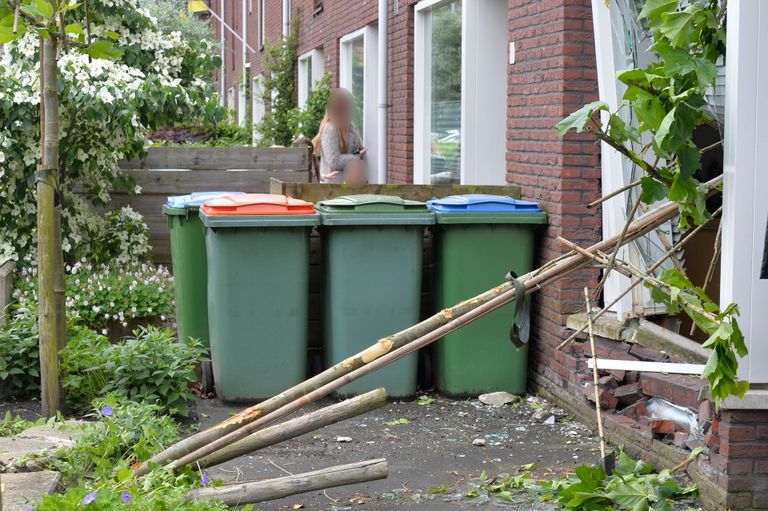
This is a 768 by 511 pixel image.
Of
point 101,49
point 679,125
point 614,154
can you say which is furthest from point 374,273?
point 679,125

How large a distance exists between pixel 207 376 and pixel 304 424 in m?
2.95

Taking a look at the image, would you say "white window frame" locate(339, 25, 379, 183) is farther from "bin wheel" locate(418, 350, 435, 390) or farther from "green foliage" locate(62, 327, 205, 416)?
"green foliage" locate(62, 327, 205, 416)

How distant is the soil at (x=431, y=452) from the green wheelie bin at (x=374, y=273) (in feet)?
1.41

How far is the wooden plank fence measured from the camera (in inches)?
443

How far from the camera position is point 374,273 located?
730 cm

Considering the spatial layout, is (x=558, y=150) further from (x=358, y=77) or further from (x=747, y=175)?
(x=358, y=77)

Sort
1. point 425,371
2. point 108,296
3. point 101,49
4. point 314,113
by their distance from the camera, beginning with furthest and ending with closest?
1. point 314,113
2. point 108,296
3. point 425,371
4. point 101,49

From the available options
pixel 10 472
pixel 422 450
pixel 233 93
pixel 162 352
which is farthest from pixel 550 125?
pixel 233 93

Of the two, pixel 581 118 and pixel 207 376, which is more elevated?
pixel 581 118

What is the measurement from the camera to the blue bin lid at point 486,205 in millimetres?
7332

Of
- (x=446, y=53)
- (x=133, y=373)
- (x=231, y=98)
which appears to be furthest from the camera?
(x=231, y=98)

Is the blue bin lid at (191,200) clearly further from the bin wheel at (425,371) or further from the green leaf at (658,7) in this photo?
the green leaf at (658,7)

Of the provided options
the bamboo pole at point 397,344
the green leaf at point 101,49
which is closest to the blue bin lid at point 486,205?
the green leaf at point 101,49

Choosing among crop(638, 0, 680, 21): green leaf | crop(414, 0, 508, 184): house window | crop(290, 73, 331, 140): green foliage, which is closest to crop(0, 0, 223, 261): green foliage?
crop(414, 0, 508, 184): house window
